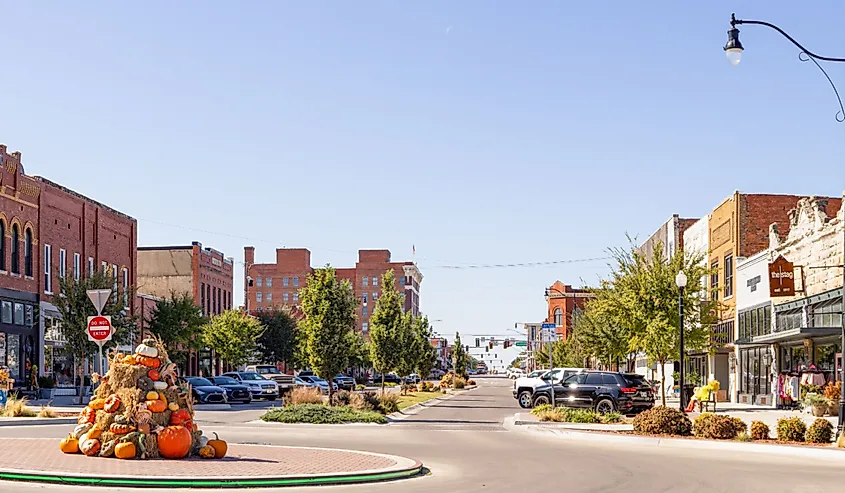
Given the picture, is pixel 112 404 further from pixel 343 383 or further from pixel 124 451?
pixel 343 383

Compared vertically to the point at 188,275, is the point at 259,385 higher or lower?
lower

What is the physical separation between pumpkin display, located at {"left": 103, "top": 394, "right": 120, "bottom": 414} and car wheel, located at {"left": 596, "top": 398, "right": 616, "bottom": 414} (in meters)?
22.8

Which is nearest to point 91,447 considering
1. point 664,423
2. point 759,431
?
point 664,423

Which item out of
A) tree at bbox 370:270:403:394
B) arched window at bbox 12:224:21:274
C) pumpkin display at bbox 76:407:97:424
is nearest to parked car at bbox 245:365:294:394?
tree at bbox 370:270:403:394

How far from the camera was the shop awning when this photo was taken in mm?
37500

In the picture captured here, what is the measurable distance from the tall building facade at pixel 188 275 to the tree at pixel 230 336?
4687mm

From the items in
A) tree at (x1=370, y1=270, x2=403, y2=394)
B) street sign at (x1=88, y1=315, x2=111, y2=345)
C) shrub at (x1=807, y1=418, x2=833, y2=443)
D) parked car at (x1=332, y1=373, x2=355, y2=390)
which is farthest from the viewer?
parked car at (x1=332, y1=373, x2=355, y2=390)

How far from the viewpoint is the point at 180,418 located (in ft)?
57.2

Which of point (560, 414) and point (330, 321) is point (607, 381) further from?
point (330, 321)

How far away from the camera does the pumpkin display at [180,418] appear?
17.4m

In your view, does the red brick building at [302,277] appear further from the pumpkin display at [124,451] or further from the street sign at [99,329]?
the pumpkin display at [124,451]

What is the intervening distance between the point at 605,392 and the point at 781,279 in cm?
992

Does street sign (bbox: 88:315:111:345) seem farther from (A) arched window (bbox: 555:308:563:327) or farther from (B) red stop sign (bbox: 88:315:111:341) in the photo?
(A) arched window (bbox: 555:308:563:327)

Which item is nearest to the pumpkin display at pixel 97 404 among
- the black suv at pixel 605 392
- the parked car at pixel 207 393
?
the black suv at pixel 605 392
